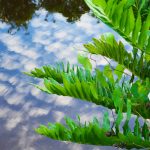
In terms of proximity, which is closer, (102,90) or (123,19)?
(123,19)

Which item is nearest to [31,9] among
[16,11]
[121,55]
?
[16,11]

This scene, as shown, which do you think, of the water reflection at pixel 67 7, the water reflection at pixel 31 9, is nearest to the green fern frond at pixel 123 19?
the water reflection at pixel 31 9

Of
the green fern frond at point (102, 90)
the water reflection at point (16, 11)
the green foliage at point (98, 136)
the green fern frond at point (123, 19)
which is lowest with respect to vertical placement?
the water reflection at point (16, 11)

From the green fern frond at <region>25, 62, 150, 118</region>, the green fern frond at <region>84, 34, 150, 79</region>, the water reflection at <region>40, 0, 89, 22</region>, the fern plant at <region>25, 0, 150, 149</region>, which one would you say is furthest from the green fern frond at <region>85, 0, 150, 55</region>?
the water reflection at <region>40, 0, 89, 22</region>

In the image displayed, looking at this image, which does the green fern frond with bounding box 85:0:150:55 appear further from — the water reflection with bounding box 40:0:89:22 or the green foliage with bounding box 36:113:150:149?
the water reflection with bounding box 40:0:89:22

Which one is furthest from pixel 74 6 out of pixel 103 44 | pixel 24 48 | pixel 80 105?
pixel 103 44

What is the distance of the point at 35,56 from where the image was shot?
5699 mm

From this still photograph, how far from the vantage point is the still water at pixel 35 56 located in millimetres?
4247

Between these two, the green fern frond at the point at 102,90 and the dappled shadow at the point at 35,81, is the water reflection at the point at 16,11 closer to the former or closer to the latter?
the dappled shadow at the point at 35,81

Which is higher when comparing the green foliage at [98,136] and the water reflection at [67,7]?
the green foliage at [98,136]

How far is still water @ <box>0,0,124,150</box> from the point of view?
425 cm

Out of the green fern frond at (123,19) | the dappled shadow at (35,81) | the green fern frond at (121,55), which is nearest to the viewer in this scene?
the green fern frond at (123,19)

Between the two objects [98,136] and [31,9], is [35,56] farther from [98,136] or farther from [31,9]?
[98,136]

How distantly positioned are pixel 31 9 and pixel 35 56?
210cm
